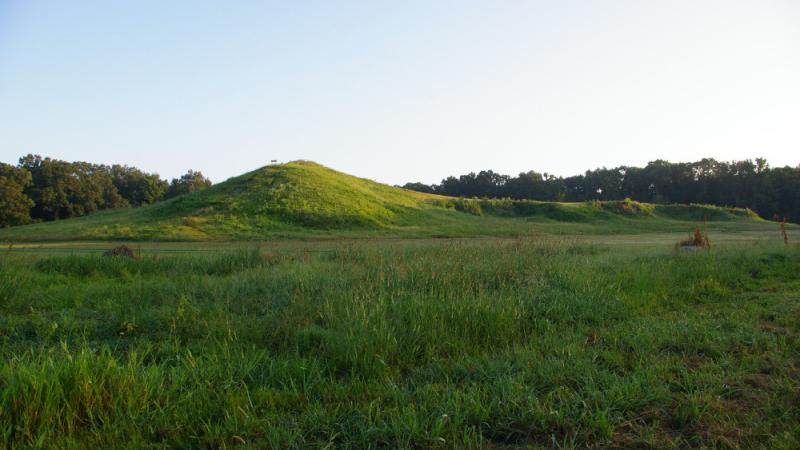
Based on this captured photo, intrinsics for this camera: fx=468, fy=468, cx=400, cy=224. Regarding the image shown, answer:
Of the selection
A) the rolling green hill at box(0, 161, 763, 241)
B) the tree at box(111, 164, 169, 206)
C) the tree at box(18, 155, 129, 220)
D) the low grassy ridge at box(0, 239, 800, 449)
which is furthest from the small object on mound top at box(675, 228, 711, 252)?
the tree at box(111, 164, 169, 206)

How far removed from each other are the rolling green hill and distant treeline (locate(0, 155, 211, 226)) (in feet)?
77.1

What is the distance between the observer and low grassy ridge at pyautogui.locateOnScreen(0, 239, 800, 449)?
3242mm

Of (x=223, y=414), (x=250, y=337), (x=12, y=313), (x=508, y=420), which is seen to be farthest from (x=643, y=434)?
(x=12, y=313)

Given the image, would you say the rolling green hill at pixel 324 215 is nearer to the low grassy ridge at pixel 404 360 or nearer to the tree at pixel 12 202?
the low grassy ridge at pixel 404 360

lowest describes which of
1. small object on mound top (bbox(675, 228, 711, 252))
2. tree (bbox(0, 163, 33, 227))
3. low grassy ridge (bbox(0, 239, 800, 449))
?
low grassy ridge (bbox(0, 239, 800, 449))

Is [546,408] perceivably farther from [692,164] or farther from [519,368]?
[692,164]

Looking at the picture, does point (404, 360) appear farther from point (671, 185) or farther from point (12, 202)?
point (671, 185)

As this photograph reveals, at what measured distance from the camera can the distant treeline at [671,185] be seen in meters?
60.7

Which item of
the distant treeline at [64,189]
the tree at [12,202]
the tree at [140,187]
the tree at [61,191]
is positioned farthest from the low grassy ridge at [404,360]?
the tree at [140,187]

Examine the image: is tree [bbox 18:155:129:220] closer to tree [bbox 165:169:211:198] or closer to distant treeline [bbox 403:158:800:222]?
tree [bbox 165:169:211:198]

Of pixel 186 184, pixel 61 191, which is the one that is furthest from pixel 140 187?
pixel 61 191

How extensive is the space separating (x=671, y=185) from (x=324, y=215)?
6526 centimetres

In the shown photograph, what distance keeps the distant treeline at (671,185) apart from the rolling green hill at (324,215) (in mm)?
22800

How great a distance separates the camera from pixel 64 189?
194 feet
